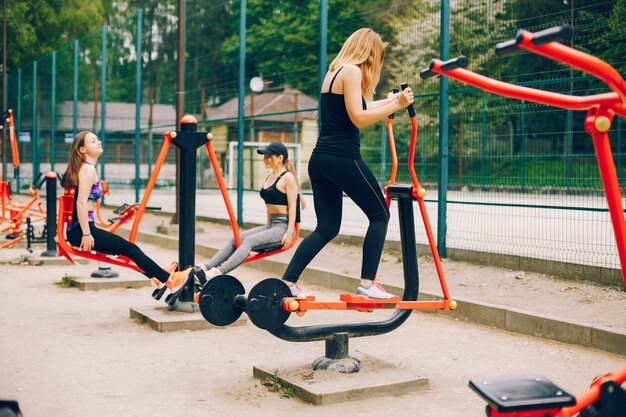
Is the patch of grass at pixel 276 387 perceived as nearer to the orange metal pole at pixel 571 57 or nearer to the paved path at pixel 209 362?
the paved path at pixel 209 362

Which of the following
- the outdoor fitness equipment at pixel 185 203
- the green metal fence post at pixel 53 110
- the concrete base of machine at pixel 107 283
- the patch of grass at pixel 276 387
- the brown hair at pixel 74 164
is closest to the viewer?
the patch of grass at pixel 276 387

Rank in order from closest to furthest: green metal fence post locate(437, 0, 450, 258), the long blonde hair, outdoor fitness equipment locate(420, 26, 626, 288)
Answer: outdoor fitness equipment locate(420, 26, 626, 288) < the long blonde hair < green metal fence post locate(437, 0, 450, 258)

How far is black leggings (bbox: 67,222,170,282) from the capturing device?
662 centimetres

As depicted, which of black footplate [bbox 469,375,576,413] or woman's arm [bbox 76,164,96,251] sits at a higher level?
woman's arm [bbox 76,164,96,251]

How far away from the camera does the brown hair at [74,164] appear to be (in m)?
6.79

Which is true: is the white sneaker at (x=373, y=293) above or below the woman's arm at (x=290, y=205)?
below

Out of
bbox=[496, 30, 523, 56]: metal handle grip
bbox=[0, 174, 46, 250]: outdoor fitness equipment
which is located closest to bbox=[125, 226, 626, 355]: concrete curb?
bbox=[496, 30, 523, 56]: metal handle grip

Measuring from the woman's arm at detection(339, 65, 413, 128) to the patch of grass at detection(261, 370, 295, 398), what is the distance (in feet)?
5.13

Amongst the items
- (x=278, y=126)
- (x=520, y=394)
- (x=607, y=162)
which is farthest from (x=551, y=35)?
(x=278, y=126)

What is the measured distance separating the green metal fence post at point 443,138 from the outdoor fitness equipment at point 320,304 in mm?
4498

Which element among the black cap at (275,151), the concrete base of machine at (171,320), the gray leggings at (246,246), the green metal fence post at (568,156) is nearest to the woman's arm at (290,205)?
the gray leggings at (246,246)

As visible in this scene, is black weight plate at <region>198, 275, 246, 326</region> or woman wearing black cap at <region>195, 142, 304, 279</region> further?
woman wearing black cap at <region>195, 142, 304, 279</region>

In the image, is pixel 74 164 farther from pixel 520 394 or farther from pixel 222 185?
pixel 520 394

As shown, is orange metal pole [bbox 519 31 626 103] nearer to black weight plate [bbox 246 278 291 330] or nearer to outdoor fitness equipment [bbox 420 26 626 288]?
outdoor fitness equipment [bbox 420 26 626 288]
